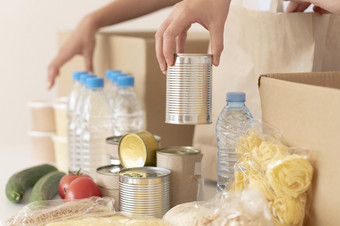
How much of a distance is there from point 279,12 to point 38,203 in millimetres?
677

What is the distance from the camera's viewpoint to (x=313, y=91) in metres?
0.95

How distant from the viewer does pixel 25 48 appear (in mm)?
2945

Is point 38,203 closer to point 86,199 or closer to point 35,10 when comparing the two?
point 86,199

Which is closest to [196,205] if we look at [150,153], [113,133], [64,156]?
[150,153]

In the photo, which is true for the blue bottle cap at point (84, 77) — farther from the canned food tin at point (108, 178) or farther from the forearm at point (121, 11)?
the canned food tin at point (108, 178)

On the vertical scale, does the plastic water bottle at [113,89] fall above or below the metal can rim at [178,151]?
above

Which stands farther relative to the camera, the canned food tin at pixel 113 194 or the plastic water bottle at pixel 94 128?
the plastic water bottle at pixel 94 128

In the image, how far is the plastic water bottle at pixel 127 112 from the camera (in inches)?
66.0

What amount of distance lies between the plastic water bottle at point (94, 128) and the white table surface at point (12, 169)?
206 mm

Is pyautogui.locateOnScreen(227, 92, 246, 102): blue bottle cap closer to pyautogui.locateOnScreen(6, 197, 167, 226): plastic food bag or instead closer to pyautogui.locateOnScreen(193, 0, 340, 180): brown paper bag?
pyautogui.locateOnScreen(193, 0, 340, 180): brown paper bag

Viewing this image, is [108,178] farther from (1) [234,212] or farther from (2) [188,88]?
(1) [234,212]

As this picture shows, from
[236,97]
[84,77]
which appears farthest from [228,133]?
[84,77]

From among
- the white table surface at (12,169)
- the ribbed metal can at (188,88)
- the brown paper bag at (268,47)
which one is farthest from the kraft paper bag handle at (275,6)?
A: the white table surface at (12,169)

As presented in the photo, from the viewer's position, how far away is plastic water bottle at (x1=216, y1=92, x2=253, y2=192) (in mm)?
1305
